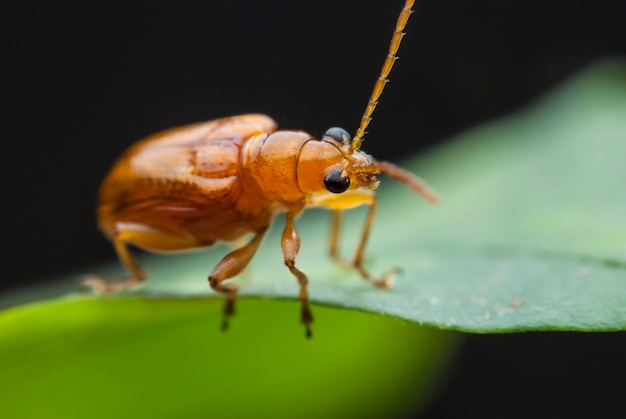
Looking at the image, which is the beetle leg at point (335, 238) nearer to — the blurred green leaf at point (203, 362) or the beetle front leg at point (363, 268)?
the beetle front leg at point (363, 268)

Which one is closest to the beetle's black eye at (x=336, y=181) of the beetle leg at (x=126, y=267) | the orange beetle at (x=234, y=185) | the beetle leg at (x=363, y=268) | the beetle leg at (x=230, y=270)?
the orange beetle at (x=234, y=185)

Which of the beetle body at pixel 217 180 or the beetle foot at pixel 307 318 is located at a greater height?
the beetle body at pixel 217 180

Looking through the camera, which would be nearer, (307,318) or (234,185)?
(307,318)

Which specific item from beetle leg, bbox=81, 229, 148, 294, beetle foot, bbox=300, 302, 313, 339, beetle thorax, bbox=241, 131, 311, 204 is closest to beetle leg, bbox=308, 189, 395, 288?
beetle thorax, bbox=241, 131, 311, 204

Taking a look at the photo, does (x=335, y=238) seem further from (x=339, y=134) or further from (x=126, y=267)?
(x=126, y=267)

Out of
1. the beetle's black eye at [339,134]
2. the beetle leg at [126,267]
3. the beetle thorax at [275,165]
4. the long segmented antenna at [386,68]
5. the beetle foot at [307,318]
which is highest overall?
the long segmented antenna at [386,68]

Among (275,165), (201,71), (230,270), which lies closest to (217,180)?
(275,165)

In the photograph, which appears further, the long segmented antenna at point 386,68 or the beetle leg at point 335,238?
the beetle leg at point 335,238
